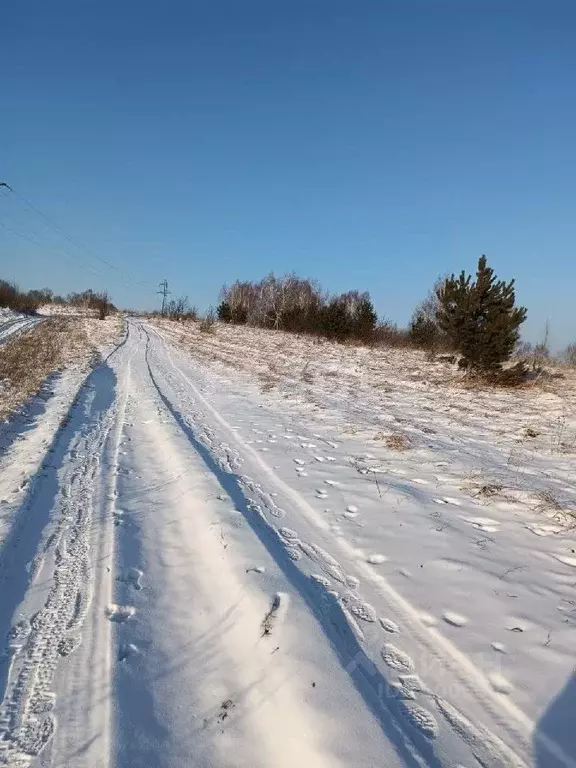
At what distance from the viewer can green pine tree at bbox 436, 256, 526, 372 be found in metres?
14.4

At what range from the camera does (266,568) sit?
364cm

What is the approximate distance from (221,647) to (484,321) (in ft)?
48.3

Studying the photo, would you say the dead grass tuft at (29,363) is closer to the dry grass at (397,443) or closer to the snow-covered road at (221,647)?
the snow-covered road at (221,647)

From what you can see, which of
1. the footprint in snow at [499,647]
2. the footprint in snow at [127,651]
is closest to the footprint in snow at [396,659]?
the footprint in snow at [499,647]

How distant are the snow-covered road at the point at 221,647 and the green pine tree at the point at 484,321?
11.7 meters

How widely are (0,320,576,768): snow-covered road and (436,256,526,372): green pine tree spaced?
11.7 m

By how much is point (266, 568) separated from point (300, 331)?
39.4 meters

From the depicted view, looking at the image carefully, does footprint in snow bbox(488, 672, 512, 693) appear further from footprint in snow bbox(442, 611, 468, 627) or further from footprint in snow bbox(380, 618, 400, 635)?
footprint in snow bbox(380, 618, 400, 635)

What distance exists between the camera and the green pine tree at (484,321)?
14.4m

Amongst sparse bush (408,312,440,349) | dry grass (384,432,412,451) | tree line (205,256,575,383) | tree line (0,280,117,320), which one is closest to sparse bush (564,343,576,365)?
Result: tree line (205,256,575,383)

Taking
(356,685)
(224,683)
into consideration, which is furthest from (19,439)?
(356,685)

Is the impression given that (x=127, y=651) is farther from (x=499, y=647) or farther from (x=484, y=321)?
(x=484, y=321)

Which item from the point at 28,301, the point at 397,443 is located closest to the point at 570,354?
the point at 397,443

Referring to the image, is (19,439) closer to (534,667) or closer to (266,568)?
(266,568)
